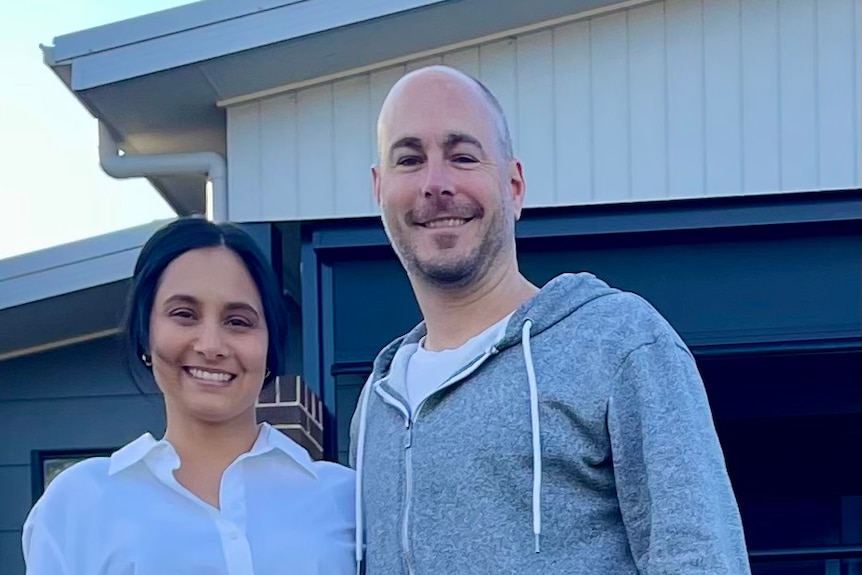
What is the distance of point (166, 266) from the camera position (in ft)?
7.43

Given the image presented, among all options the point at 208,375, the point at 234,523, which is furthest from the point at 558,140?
the point at 234,523

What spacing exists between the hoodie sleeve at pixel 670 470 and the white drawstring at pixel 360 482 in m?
0.53

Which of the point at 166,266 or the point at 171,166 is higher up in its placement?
the point at 171,166

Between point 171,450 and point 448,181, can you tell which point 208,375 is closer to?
point 171,450

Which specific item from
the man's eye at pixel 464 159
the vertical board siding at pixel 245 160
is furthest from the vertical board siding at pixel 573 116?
the man's eye at pixel 464 159

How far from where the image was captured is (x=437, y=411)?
2.06 meters

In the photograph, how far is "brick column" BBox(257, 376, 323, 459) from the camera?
12.7ft

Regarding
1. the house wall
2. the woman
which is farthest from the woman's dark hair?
the house wall

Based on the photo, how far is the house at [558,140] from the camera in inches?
155

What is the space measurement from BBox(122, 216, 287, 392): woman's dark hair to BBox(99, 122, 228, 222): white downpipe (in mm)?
1942

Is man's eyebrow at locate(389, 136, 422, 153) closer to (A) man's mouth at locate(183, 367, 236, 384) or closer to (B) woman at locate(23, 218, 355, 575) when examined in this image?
(B) woman at locate(23, 218, 355, 575)

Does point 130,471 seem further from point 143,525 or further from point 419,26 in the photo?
point 419,26

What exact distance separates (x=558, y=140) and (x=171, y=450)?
2322mm

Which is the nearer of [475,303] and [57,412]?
[475,303]
